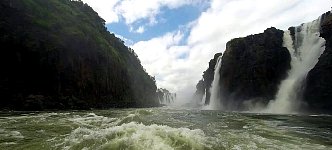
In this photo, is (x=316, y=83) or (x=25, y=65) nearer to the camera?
(x=316, y=83)

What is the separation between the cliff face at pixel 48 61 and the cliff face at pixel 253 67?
Answer: 92.1ft

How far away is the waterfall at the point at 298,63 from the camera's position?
5812 centimetres

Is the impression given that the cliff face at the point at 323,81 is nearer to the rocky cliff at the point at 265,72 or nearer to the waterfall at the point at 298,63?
the rocky cliff at the point at 265,72

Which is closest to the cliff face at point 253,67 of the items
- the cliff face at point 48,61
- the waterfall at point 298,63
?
the waterfall at point 298,63

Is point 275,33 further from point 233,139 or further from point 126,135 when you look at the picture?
point 126,135

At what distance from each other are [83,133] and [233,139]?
24.4 ft

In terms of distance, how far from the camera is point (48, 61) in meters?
61.0

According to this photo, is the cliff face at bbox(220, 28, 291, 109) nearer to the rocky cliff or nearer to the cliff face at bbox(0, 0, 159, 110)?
the rocky cliff

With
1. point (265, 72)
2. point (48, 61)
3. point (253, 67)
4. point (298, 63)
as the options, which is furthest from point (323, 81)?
point (48, 61)

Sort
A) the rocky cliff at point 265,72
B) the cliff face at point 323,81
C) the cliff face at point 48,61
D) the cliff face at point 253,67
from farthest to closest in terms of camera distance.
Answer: the cliff face at point 253,67 → the cliff face at point 48,61 → the rocky cliff at point 265,72 → the cliff face at point 323,81

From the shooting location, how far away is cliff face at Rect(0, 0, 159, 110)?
54.5 meters

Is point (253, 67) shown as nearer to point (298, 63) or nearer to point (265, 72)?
point (265, 72)

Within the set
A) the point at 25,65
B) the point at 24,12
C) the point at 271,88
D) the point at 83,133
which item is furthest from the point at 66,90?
the point at 83,133

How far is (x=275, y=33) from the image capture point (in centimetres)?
7400
